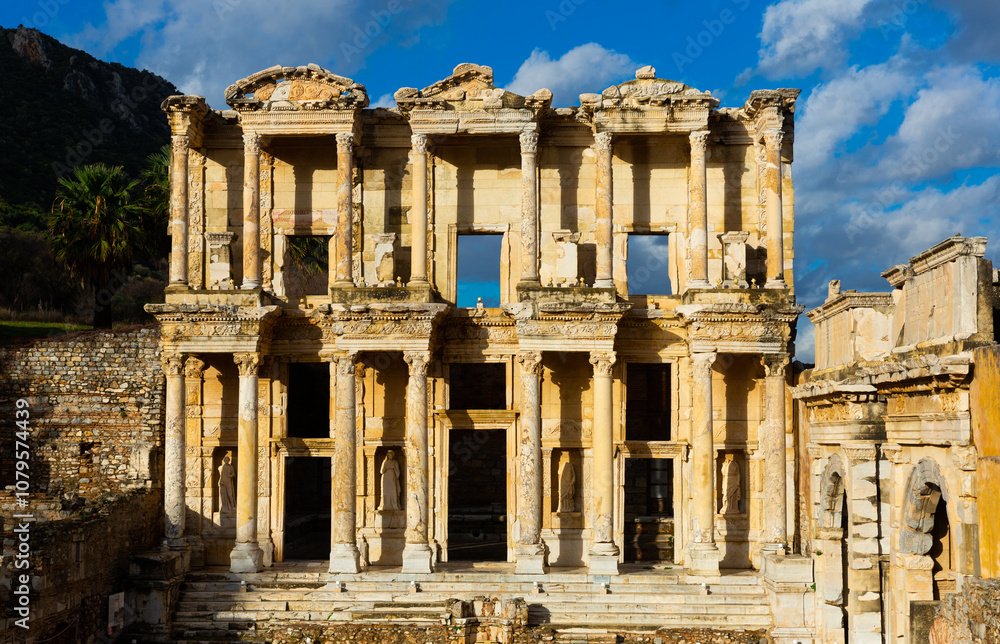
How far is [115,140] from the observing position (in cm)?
5188

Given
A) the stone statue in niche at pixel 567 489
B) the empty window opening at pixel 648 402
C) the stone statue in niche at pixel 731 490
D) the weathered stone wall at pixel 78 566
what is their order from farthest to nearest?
the empty window opening at pixel 648 402, the stone statue in niche at pixel 567 489, the stone statue in niche at pixel 731 490, the weathered stone wall at pixel 78 566

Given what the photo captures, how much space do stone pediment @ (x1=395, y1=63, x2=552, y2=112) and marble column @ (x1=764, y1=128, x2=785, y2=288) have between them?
5.24 metres

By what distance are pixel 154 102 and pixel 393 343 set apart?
38951 mm

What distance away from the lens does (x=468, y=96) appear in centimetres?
2441

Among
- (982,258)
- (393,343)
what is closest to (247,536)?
(393,343)

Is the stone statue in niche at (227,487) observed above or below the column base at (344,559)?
above

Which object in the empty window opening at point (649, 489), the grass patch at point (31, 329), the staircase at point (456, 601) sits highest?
the grass patch at point (31, 329)

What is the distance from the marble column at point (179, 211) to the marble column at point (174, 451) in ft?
6.93

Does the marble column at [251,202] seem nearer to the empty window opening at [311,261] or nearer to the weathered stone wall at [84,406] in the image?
the weathered stone wall at [84,406]

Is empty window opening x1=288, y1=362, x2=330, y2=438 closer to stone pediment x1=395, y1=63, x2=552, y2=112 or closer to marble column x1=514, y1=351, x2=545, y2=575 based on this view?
marble column x1=514, y1=351, x2=545, y2=575

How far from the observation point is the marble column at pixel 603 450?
23.2 m

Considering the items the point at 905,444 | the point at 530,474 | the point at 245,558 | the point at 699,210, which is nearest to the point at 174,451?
the point at 245,558

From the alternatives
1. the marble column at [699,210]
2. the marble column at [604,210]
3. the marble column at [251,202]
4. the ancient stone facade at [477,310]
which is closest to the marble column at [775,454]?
the ancient stone facade at [477,310]

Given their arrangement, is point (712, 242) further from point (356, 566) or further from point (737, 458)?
point (356, 566)
